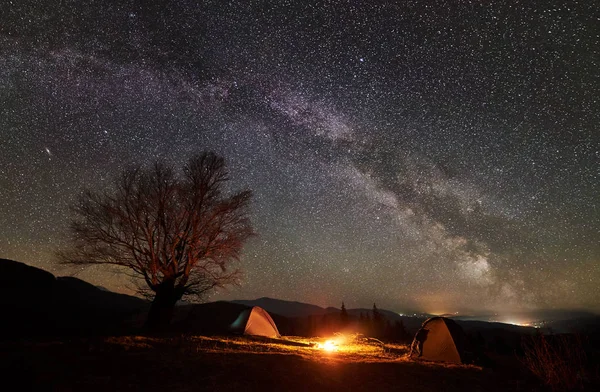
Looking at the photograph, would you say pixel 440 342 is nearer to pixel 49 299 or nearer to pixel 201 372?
pixel 201 372

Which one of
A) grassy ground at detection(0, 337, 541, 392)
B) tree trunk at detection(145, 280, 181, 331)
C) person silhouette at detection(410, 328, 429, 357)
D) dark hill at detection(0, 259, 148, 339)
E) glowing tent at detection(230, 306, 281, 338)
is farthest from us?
dark hill at detection(0, 259, 148, 339)

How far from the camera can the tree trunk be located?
57.2ft

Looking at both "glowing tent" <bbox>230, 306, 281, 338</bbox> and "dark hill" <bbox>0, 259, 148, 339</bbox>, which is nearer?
"glowing tent" <bbox>230, 306, 281, 338</bbox>

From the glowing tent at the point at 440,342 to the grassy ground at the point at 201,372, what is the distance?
2.33 metres

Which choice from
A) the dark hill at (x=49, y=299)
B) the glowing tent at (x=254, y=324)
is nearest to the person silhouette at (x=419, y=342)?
the glowing tent at (x=254, y=324)

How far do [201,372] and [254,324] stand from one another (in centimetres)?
1273

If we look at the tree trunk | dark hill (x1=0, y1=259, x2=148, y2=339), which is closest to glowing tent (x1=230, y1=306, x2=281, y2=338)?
the tree trunk

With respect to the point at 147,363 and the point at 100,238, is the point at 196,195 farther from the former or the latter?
the point at 147,363

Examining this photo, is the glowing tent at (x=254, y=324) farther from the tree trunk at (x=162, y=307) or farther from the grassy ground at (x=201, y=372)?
the grassy ground at (x=201, y=372)

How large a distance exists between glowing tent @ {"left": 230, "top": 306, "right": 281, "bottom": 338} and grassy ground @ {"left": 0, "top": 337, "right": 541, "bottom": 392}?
29.0 feet

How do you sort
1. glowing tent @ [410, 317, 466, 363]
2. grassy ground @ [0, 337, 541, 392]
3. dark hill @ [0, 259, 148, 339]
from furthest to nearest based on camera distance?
dark hill @ [0, 259, 148, 339], glowing tent @ [410, 317, 466, 363], grassy ground @ [0, 337, 541, 392]

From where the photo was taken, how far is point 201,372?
7.88 metres

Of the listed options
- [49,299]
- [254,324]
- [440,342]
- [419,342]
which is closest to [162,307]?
[254,324]

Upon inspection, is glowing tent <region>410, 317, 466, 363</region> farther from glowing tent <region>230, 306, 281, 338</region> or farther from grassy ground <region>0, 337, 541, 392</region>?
glowing tent <region>230, 306, 281, 338</region>
